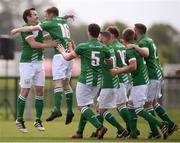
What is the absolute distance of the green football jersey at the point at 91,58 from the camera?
20.0 m

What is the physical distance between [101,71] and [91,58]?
464 millimetres

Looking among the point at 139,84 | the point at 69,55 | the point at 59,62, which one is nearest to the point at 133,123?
the point at 139,84

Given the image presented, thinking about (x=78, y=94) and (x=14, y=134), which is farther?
(x=14, y=134)

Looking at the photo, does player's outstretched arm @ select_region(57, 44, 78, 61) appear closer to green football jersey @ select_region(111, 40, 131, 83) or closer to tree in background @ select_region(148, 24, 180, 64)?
green football jersey @ select_region(111, 40, 131, 83)

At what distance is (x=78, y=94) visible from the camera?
65.9ft

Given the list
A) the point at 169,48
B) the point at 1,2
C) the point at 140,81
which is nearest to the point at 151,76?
the point at 140,81

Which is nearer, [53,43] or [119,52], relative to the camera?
[53,43]

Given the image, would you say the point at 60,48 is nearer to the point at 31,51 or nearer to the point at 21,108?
the point at 31,51

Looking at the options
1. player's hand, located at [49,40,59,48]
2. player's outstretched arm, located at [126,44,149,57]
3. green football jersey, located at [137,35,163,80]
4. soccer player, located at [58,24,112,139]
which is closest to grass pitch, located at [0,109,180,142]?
soccer player, located at [58,24,112,139]

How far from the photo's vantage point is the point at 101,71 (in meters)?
20.4

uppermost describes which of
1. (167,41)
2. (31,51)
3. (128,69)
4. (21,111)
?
(31,51)

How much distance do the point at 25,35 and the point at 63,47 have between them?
79 centimetres

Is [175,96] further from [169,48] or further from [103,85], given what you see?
[103,85]

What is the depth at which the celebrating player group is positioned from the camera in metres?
20.2
